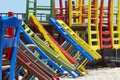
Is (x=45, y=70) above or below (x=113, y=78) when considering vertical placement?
above

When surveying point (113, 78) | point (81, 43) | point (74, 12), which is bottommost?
point (113, 78)

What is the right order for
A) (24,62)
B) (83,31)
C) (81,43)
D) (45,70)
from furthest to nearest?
(83,31) → (81,43) → (45,70) → (24,62)

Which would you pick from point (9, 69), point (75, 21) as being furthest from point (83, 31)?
point (9, 69)

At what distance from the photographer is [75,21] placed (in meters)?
12.8

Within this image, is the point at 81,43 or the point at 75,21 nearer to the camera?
the point at 81,43

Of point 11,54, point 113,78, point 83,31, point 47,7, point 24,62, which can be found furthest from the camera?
point 83,31

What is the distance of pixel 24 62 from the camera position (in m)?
5.46

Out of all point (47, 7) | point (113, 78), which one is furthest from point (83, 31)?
point (113, 78)

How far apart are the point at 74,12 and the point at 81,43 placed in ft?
4.82

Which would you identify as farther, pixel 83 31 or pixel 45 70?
pixel 83 31

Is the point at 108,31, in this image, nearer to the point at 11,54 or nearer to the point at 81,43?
the point at 81,43

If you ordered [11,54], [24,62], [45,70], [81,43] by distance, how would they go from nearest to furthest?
[11,54] < [24,62] < [45,70] < [81,43]

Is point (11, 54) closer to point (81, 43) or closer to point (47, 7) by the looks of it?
point (81, 43)

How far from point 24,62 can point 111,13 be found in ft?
23.7
